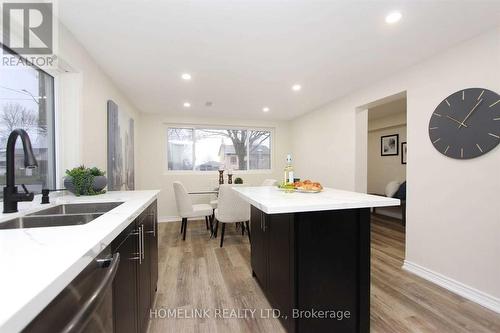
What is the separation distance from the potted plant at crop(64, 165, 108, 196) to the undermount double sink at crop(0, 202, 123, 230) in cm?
31

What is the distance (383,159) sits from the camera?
536cm

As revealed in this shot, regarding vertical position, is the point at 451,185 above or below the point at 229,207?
above

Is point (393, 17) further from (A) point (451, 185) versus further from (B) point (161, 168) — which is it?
(B) point (161, 168)

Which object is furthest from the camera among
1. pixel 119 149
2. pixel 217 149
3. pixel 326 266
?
pixel 217 149

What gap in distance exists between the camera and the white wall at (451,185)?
181cm

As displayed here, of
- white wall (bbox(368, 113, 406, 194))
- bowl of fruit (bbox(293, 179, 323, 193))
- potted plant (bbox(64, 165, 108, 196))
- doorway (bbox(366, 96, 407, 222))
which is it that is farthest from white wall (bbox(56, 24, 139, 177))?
white wall (bbox(368, 113, 406, 194))

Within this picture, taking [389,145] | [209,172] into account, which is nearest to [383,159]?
[389,145]

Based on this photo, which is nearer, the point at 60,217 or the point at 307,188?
the point at 60,217

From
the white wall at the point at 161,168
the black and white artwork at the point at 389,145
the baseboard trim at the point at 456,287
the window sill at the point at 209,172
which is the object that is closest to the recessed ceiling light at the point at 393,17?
the baseboard trim at the point at 456,287

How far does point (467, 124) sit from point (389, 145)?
3498mm

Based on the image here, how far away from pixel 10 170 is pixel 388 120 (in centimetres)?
592

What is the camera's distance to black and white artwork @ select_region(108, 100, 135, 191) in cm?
260

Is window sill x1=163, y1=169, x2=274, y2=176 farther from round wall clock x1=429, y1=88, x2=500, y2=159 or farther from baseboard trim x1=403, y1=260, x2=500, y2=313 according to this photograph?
round wall clock x1=429, y1=88, x2=500, y2=159

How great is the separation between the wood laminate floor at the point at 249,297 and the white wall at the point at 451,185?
29cm
